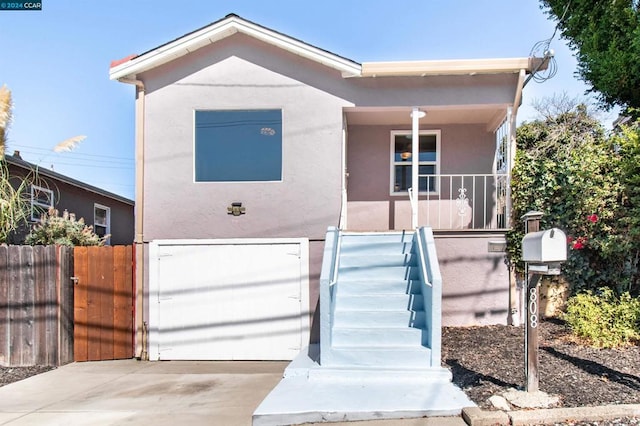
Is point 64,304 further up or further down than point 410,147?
further down

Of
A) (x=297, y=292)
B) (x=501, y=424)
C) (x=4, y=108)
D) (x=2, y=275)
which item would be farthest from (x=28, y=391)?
(x=501, y=424)

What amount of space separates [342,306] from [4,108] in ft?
20.0

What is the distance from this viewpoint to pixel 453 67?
22.1 ft

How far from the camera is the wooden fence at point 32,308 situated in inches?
239

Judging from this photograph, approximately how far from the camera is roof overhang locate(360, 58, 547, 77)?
6688mm

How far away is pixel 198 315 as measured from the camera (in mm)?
6754

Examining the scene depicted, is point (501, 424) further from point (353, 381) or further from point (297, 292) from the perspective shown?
point (297, 292)

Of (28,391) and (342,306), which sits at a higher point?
(342,306)

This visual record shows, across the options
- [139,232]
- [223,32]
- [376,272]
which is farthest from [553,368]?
[223,32]

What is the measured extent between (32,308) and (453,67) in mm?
7560

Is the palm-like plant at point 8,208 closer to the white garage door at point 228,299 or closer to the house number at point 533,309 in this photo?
the white garage door at point 228,299

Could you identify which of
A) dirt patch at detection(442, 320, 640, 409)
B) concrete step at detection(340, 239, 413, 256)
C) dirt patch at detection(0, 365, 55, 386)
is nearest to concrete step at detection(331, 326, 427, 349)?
dirt patch at detection(442, 320, 640, 409)

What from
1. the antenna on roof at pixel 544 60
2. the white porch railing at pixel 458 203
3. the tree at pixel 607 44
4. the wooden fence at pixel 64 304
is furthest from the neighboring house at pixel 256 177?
the tree at pixel 607 44

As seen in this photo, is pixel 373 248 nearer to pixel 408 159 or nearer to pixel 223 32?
pixel 408 159
